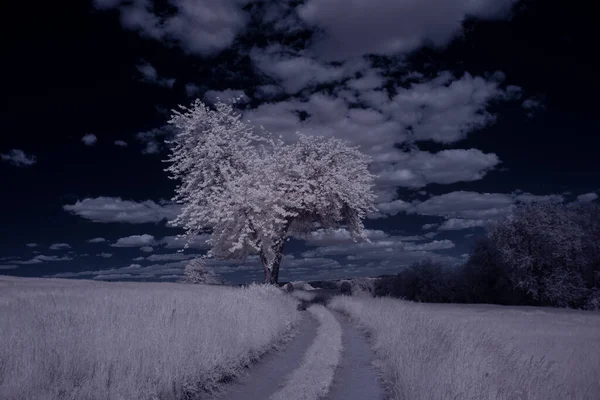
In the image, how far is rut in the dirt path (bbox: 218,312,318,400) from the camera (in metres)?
8.65

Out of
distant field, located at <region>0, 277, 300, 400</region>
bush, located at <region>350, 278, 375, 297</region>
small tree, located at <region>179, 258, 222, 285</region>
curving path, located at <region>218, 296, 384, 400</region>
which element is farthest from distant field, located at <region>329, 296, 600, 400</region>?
small tree, located at <region>179, 258, 222, 285</region>

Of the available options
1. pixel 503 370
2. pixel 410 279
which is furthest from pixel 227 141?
pixel 410 279

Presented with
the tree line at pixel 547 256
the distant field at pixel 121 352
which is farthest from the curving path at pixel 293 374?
the tree line at pixel 547 256

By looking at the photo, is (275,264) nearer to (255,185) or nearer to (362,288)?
(255,185)

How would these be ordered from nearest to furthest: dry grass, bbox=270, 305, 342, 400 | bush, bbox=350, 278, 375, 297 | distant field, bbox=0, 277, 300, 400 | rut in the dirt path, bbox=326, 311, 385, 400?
1. distant field, bbox=0, 277, 300, 400
2. dry grass, bbox=270, 305, 342, 400
3. rut in the dirt path, bbox=326, 311, 385, 400
4. bush, bbox=350, 278, 375, 297

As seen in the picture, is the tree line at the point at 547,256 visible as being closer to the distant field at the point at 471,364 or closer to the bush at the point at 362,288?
the bush at the point at 362,288

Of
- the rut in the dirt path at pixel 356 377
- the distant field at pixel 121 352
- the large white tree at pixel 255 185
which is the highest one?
the large white tree at pixel 255 185

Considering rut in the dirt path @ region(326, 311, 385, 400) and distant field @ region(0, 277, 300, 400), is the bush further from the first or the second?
distant field @ region(0, 277, 300, 400)

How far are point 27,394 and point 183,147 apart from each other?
27124mm

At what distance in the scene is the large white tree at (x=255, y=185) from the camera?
2978 cm

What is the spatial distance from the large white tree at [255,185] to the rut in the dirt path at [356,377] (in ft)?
53.2

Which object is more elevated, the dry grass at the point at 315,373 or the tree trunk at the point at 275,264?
the tree trunk at the point at 275,264

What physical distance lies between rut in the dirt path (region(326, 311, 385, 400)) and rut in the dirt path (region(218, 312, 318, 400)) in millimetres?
1357

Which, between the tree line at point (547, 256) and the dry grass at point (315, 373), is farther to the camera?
the tree line at point (547, 256)
